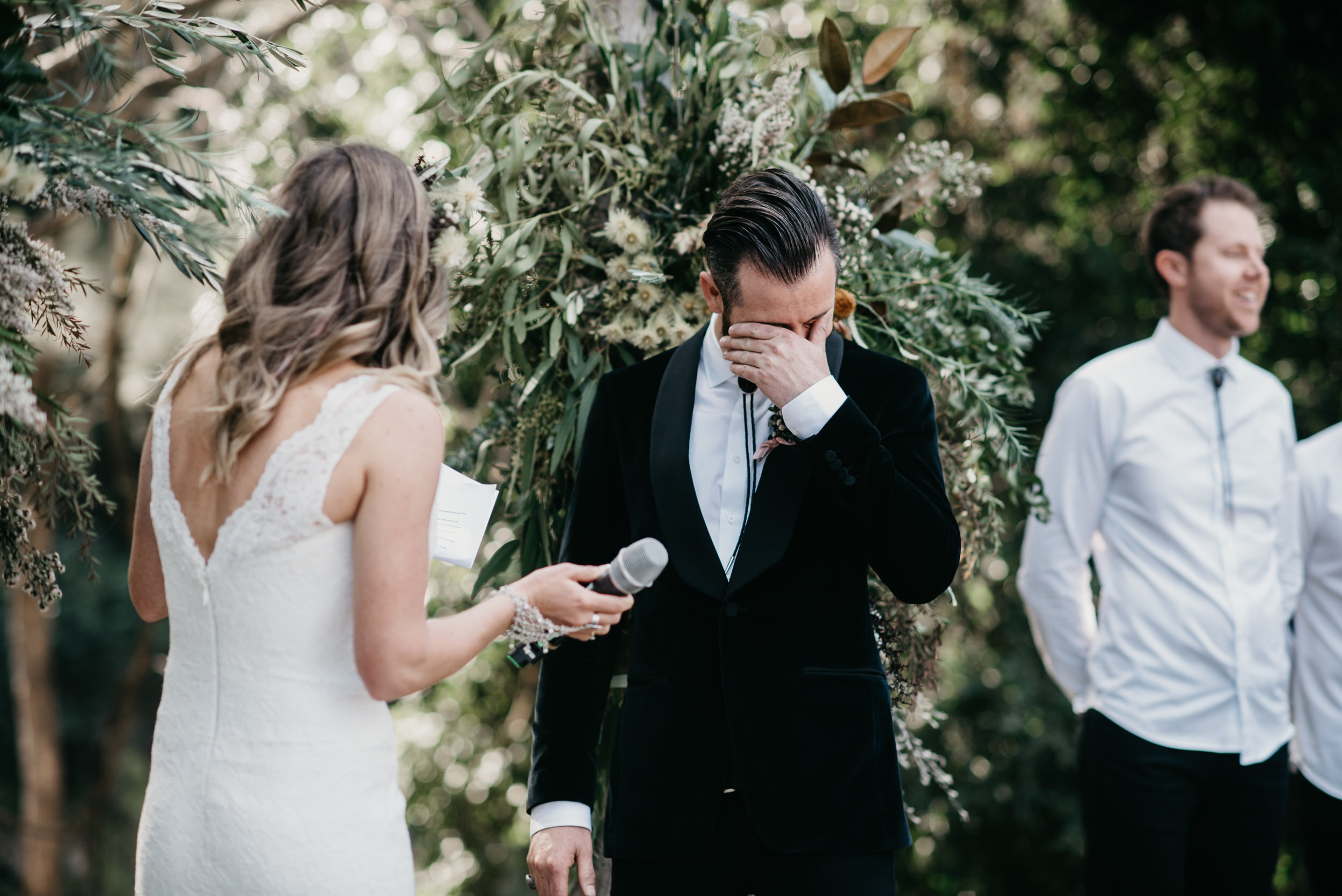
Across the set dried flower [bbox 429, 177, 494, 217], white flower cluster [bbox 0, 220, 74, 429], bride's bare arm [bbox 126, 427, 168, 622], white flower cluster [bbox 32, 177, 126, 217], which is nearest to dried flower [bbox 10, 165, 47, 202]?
white flower cluster [bbox 32, 177, 126, 217]

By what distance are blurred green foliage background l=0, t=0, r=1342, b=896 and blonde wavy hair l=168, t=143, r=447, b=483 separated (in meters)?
2.96

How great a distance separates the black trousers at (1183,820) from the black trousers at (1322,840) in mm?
316

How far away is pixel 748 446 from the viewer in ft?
6.02

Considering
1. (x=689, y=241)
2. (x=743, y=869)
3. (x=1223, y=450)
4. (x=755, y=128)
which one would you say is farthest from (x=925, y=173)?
(x=743, y=869)

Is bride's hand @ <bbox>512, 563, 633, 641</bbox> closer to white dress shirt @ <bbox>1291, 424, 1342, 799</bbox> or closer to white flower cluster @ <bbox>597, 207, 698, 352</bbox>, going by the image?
white flower cluster @ <bbox>597, 207, 698, 352</bbox>

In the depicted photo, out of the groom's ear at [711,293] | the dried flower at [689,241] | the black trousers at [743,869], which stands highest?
the dried flower at [689,241]

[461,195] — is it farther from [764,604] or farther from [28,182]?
[764,604]

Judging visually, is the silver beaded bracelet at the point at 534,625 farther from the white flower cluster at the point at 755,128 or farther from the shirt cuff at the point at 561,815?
the white flower cluster at the point at 755,128

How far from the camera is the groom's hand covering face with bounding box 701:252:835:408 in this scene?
5.55 feet

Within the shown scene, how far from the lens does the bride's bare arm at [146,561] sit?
1.56 meters

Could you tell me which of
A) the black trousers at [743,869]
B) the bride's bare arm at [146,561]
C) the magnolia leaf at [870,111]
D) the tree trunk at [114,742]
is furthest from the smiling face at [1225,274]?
the tree trunk at [114,742]

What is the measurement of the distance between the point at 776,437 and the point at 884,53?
1.19m

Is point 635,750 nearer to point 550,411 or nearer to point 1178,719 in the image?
point 550,411

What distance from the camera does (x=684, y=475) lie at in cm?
180
